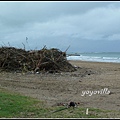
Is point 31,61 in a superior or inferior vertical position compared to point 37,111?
superior

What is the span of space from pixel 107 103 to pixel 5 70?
13.0 metres

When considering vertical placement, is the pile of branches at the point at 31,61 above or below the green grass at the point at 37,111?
above

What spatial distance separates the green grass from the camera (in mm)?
7047

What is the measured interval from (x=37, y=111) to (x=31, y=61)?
1383 cm

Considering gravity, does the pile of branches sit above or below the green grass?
above

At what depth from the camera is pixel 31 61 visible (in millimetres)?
21266

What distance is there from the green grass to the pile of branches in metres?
11.9

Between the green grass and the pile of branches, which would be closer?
the green grass

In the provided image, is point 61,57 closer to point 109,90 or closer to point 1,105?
point 109,90

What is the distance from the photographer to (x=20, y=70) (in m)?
20.7

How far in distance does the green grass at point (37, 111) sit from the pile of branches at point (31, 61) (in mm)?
11939

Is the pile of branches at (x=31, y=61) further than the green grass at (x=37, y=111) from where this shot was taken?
Yes

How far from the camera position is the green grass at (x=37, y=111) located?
705 centimetres

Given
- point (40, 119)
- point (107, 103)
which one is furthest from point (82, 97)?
point (40, 119)
